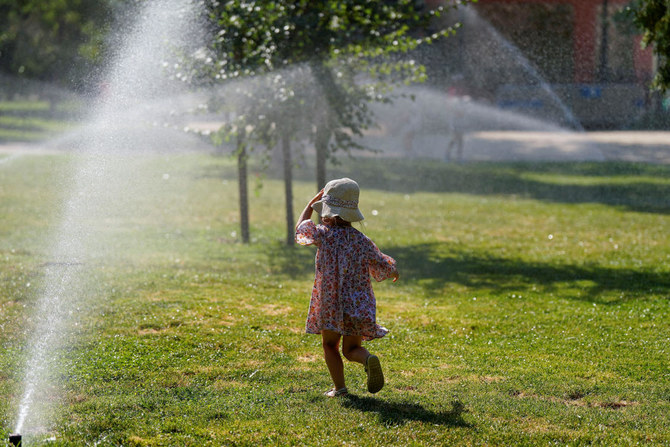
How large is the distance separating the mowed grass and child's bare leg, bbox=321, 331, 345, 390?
0.14 m

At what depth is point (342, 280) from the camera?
4.76 m

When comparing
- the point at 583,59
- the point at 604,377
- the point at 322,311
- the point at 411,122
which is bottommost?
the point at 604,377

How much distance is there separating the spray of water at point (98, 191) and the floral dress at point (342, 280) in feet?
4.87

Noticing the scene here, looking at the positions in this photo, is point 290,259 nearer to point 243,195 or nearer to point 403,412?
point 243,195

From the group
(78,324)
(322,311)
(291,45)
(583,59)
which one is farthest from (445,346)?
(583,59)

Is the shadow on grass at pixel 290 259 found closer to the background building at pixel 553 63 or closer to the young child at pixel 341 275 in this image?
the young child at pixel 341 275

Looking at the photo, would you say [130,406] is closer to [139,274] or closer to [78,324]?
[78,324]

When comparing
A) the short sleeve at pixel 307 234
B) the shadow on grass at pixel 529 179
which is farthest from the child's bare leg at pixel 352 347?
the shadow on grass at pixel 529 179

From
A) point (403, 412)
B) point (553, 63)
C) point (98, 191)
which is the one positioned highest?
point (553, 63)

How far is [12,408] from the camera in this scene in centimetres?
452

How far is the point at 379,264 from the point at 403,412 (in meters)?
0.79

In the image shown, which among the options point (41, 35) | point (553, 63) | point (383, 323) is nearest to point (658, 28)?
point (383, 323)

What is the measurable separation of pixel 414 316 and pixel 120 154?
53.7 ft

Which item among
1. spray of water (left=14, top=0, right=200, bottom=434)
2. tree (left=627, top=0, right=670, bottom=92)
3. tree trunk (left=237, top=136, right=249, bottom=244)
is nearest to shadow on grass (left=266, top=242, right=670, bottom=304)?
tree trunk (left=237, top=136, right=249, bottom=244)
